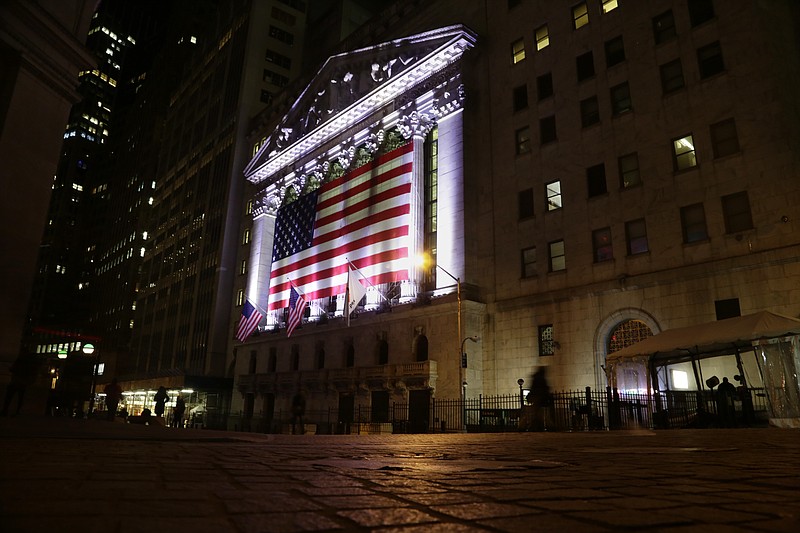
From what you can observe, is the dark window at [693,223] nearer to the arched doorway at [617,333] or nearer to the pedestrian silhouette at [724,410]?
the arched doorway at [617,333]

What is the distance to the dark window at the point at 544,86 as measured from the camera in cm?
3191

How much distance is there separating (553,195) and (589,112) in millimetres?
4886

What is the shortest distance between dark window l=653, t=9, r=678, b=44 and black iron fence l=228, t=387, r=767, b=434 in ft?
57.3

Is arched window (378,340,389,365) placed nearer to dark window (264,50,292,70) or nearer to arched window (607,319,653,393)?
arched window (607,319,653,393)

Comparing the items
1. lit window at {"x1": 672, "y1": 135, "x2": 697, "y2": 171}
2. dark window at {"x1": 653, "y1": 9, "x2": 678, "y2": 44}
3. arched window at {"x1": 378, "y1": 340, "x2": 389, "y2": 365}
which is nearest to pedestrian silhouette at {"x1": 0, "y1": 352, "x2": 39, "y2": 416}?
arched window at {"x1": 378, "y1": 340, "x2": 389, "y2": 365}

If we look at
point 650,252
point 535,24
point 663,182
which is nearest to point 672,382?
point 650,252

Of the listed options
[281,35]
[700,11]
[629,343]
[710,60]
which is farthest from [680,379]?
[281,35]

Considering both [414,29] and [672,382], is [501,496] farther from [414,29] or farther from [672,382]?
[414,29]

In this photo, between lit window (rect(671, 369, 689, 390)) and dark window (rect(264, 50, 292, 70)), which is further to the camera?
dark window (rect(264, 50, 292, 70))

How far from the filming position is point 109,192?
121 meters

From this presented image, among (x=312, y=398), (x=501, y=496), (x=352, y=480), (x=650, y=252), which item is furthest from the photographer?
(x=312, y=398)

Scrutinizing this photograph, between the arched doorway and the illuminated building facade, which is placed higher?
the illuminated building facade

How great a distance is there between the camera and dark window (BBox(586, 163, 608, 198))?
28.1 metres

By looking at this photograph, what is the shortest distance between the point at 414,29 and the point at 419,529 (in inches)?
1769
